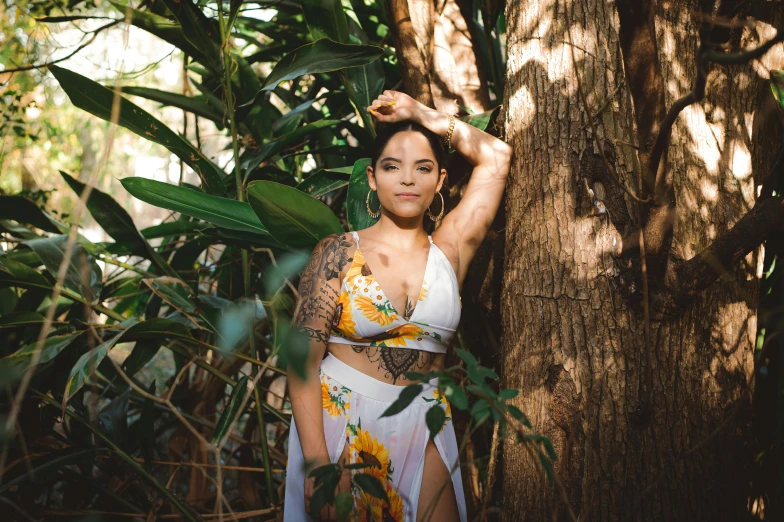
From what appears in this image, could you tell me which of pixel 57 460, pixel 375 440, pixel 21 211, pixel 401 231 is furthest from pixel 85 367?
pixel 401 231

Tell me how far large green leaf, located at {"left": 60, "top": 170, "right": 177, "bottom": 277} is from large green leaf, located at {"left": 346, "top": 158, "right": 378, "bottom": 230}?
662mm

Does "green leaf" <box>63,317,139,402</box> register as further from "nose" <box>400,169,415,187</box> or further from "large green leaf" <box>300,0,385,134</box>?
"large green leaf" <box>300,0,385,134</box>

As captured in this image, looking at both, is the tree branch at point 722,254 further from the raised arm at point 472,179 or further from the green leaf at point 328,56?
the green leaf at point 328,56

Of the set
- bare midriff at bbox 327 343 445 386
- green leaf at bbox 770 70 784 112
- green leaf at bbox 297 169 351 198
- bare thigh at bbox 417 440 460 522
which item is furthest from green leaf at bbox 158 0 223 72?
green leaf at bbox 770 70 784 112

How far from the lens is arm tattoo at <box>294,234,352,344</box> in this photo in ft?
4.79

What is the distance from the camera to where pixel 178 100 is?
6.70 feet

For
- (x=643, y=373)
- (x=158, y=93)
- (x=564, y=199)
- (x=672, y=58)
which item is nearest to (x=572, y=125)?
(x=564, y=199)

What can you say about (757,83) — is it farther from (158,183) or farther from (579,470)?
(158,183)

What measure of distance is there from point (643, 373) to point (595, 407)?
14 centimetres

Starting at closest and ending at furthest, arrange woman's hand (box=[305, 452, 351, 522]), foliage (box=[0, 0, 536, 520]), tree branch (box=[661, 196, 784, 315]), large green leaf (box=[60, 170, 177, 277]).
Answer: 1. tree branch (box=[661, 196, 784, 315])
2. woman's hand (box=[305, 452, 351, 522])
3. foliage (box=[0, 0, 536, 520])
4. large green leaf (box=[60, 170, 177, 277])

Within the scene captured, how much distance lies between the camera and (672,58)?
1616mm

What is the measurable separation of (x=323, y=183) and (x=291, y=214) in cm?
46

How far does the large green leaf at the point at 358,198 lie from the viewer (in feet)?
5.76

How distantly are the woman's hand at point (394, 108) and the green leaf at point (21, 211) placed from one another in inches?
42.3
